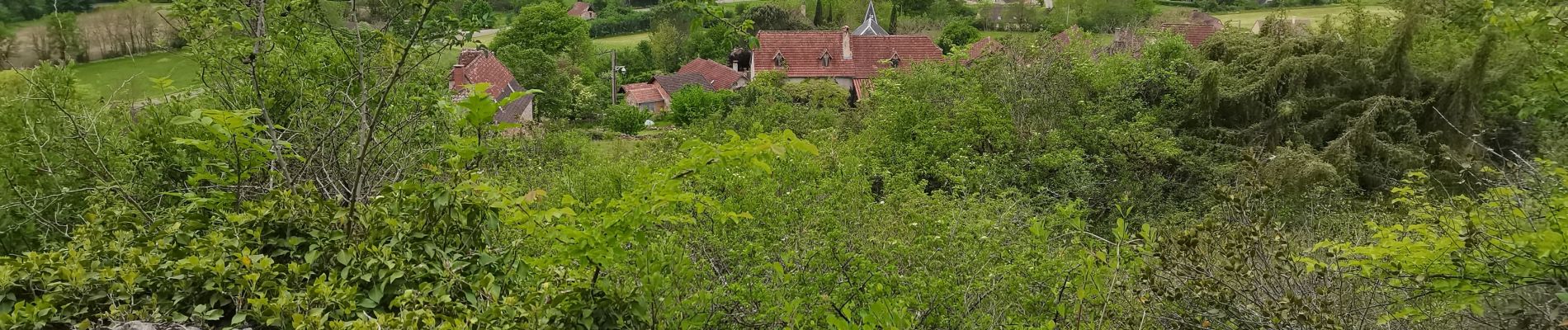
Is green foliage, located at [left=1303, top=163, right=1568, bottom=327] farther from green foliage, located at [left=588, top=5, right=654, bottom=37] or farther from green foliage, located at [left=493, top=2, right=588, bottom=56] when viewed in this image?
green foliage, located at [left=588, top=5, right=654, bottom=37]

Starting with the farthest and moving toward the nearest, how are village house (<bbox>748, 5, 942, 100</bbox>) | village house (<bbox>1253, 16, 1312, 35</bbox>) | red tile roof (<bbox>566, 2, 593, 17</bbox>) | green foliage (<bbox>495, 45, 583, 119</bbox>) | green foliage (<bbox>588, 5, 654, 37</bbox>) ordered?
red tile roof (<bbox>566, 2, 593, 17</bbox>), green foliage (<bbox>588, 5, 654, 37</bbox>), village house (<bbox>748, 5, 942, 100</bbox>), green foliage (<bbox>495, 45, 583, 119</bbox>), village house (<bbox>1253, 16, 1312, 35</bbox>)

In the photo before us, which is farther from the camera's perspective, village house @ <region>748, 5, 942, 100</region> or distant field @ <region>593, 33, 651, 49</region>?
distant field @ <region>593, 33, 651, 49</region>

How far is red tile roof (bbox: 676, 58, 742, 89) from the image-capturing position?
42031 millimetres

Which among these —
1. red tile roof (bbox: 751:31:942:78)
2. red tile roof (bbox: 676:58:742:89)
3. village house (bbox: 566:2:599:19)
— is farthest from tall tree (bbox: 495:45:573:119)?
village house (bbox: 566:2:599:19)

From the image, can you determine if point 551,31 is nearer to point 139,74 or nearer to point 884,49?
point 884,49

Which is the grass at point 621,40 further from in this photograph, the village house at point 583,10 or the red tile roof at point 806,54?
the red tile roof at point 806,54

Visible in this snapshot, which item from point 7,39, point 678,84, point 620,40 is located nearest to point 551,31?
point 678,84

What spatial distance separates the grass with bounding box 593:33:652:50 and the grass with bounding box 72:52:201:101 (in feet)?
134

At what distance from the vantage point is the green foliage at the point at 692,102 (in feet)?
116

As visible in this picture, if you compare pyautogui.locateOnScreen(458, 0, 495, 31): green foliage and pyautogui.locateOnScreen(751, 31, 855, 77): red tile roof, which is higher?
pyautogui.locateOnScreen(458, 0, 495, 31): green foliage

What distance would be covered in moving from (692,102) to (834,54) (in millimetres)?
6956

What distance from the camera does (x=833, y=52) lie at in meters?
38.7

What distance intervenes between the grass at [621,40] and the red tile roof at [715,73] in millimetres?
13629

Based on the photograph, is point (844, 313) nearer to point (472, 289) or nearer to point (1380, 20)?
point (472, 289)
